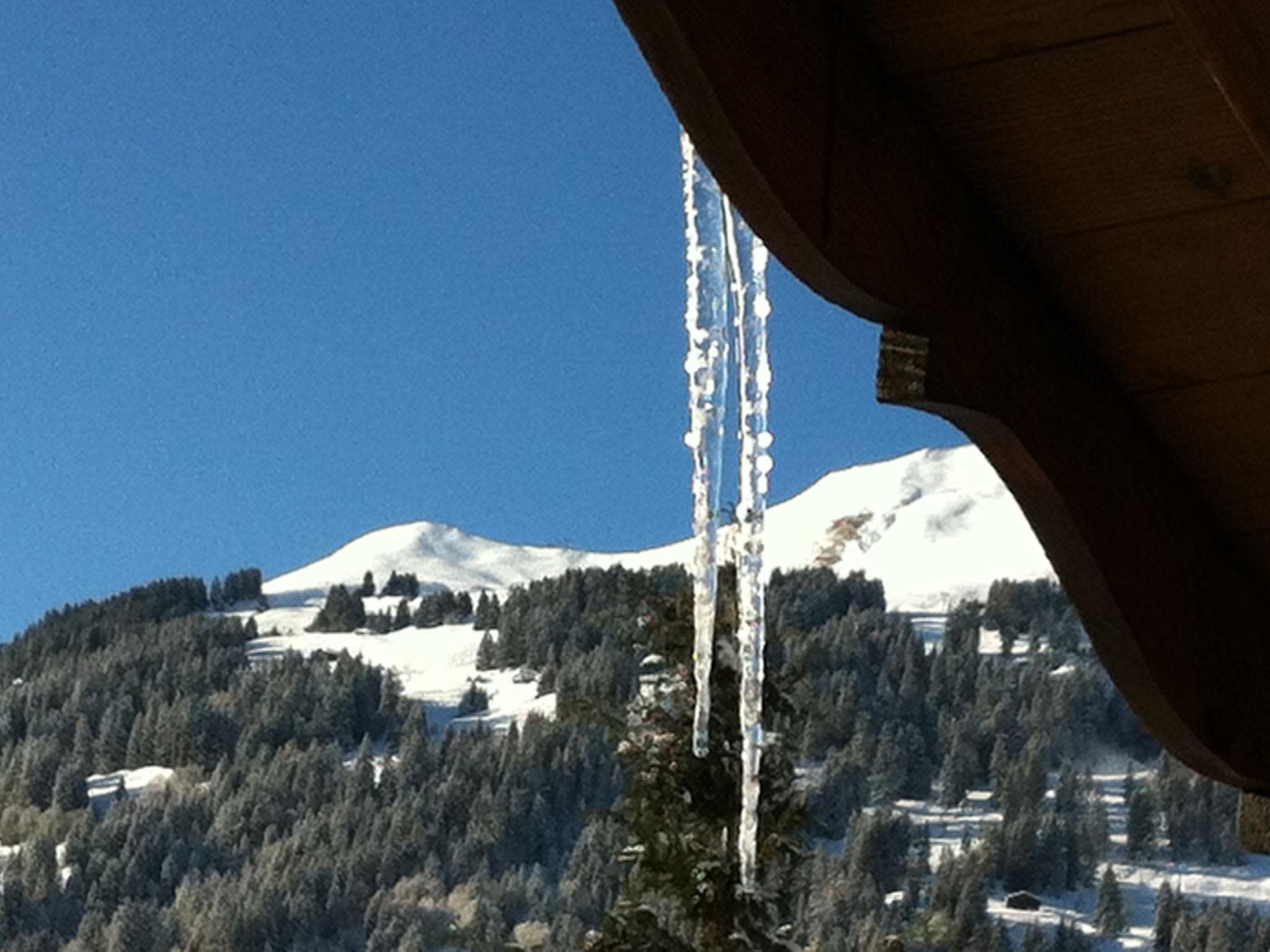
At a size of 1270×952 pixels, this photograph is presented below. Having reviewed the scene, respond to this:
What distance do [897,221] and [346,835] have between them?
261 feet

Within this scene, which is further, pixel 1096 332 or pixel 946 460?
pixel 946 460

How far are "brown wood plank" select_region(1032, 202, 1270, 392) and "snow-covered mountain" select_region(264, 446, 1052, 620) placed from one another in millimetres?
103290

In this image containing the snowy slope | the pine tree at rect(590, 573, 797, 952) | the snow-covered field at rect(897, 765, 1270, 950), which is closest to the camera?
the pine tree at rect(590, 573, 797, 952)

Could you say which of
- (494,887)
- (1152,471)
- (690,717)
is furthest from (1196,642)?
(494,887)

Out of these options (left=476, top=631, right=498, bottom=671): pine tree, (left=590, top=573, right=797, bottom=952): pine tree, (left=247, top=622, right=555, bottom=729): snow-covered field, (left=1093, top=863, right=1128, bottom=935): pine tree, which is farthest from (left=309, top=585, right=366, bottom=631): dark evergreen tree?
(left=590, top=573, right=797, bottom=952): pine tree

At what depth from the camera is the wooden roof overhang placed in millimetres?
1401

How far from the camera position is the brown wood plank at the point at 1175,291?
1.63m

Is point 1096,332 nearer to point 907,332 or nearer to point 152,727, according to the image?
point 907,332

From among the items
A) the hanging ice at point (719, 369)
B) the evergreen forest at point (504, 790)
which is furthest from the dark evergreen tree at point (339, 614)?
the hanging ice at point (719, 369)

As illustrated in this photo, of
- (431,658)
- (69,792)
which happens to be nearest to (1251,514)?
(69,792)

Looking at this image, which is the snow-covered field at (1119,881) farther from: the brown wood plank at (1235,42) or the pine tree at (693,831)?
the brown wood plank at (1235,42)

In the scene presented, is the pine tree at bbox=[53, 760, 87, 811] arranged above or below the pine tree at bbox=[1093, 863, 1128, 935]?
above

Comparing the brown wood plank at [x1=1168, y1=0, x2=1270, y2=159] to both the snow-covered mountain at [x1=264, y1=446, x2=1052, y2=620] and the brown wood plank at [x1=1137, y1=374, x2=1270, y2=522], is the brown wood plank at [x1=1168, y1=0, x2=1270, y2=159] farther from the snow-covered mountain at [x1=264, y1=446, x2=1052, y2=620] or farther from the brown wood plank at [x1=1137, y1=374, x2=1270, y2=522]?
the snow-covered mountain at [x1=264, y1=446, x2=1052, y2=620]

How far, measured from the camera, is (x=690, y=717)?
1280 cm
